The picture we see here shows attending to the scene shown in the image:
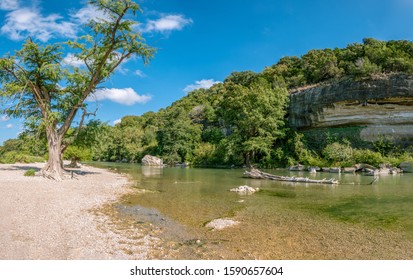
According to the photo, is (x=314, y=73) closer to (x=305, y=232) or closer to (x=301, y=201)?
(x=301, y=201)

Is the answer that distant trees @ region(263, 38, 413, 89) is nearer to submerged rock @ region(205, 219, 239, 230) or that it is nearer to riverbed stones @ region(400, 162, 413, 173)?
riverbed stones @ region(400, 162, 413, 173)

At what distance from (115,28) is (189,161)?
3945 cm

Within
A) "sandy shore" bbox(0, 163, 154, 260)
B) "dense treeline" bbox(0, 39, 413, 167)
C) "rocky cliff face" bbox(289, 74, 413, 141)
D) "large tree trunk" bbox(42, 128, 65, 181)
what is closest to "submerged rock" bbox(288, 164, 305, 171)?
"dense treeline" bbox(0, 39, 413, 167)

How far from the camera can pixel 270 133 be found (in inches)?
1802

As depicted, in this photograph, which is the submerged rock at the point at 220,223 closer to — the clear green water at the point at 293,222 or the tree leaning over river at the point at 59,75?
the clear green water at the point at 293,222

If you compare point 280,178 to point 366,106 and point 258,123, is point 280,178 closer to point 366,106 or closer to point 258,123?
point 258,123

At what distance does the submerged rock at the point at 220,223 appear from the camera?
367 inches

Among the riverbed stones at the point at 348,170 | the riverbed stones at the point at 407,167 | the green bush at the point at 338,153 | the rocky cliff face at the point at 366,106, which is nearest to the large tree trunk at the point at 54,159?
the riverbed stones at the point at 348,170

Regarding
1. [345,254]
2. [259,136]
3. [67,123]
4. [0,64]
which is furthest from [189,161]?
[345,254]

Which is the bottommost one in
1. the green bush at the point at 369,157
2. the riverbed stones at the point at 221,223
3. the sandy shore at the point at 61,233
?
the riverbed stones at the point at 221,223

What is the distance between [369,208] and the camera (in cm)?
1250

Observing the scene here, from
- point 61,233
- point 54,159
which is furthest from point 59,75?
point 61,233

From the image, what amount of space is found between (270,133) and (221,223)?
1478 inches

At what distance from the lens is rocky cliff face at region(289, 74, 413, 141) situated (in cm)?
3784
